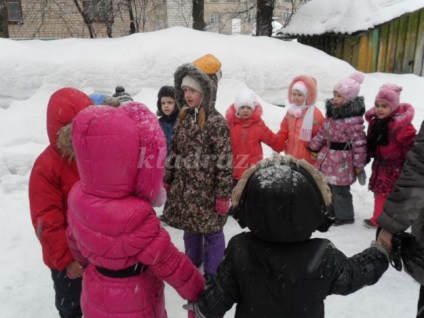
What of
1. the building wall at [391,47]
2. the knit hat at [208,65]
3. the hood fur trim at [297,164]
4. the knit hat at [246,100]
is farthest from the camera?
the building wall at [391,47]

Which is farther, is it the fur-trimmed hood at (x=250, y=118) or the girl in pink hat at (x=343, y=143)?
the fur-trimmed hood at (x=250, y=118)

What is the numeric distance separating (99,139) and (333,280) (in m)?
1.20

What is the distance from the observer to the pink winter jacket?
66.3 inches

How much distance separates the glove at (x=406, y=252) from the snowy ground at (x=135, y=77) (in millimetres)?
2212

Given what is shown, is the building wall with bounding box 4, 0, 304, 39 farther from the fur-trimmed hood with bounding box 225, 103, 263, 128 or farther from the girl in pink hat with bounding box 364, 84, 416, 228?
the girl in pink hat with bounding box 364, 84, 416, 228

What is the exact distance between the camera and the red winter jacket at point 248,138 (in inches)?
→ 171

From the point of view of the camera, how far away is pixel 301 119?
178 inches

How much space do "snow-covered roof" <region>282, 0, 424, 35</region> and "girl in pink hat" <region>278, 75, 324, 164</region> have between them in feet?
18.6

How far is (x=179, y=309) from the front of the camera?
118 inches

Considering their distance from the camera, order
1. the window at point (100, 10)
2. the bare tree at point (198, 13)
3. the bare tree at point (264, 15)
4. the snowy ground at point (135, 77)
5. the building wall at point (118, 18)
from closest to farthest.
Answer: the snowy ground at point (135, 77) → the bare tree at point (264, 15) → the bare tree at point (198, 13) → the window at point (100, 10) → the building wall at point (118, 18)

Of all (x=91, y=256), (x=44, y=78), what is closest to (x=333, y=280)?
(x=91, y=256)

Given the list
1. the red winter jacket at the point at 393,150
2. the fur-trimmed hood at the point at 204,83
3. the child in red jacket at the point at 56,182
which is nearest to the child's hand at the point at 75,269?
the child in red jacket at the point at 56,182

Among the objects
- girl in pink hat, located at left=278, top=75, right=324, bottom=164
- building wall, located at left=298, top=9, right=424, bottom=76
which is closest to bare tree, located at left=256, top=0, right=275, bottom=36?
building wall, located at left=298, top=9, right=424, bottom=76

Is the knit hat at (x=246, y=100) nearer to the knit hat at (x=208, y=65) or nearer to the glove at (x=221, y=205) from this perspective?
the knit hat at (x=208, y=65)
